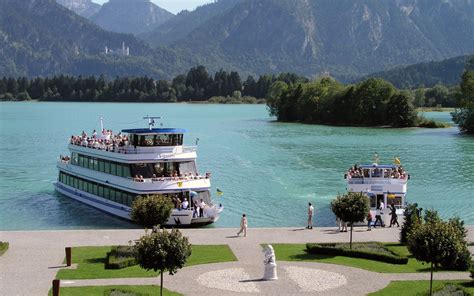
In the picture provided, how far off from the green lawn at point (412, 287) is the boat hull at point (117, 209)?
21790 millimetres

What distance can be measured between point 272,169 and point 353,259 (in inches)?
2145

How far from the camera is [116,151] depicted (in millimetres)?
60062

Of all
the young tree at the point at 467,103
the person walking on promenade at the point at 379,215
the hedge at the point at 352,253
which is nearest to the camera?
the hedge at the point at 352,253

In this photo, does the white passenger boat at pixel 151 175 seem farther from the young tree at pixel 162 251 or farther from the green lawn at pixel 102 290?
the young tree at pixel 162 251

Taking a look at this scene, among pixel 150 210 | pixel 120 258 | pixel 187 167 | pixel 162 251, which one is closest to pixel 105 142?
pixel 187 167

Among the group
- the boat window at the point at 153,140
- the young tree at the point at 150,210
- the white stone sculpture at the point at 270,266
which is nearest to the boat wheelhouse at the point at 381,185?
the boat window at the point at 153,140

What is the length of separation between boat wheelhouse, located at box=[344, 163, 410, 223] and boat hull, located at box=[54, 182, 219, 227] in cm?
1146

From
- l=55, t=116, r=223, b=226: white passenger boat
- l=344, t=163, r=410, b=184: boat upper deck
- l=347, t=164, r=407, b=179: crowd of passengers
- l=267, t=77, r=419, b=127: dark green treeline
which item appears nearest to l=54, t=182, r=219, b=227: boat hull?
l=55, t=116, r=223, b=226: white passenger boat

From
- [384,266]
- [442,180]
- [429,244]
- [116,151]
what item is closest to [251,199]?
[116,151]

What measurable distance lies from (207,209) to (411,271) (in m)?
20.8

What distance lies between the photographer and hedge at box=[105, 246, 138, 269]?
37231 millimetres

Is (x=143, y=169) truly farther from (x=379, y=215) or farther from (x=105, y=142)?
(x=379, y=215)

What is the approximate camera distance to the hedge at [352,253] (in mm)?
39141

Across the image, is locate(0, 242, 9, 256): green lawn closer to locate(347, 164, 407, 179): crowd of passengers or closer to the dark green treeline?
locate(347, 164, 407, 179): crowd of passengers
